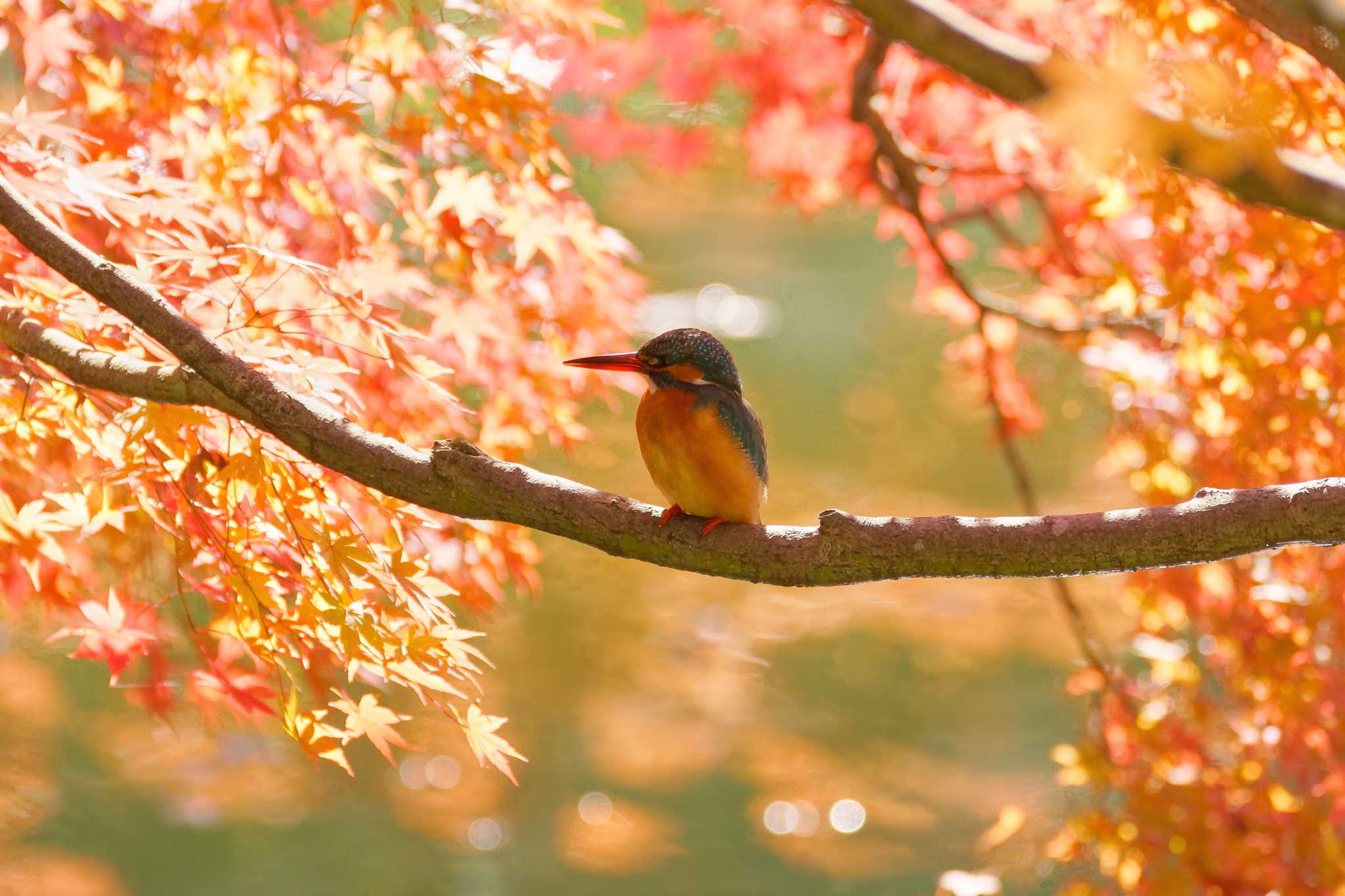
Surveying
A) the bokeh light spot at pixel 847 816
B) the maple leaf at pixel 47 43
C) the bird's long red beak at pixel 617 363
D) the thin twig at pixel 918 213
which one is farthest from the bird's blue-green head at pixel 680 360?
the bokeh light spot at pixel 847 816

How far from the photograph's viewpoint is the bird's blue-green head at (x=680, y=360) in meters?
2.14

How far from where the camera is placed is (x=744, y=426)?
2.08 metres

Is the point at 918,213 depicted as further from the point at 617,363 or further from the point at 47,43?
the point at 47,43

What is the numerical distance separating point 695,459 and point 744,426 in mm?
173

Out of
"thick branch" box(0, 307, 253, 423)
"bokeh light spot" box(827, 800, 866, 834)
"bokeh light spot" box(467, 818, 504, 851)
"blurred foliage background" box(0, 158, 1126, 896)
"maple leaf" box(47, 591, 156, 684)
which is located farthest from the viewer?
"bokeh light spot" box(827, 800, 866, 834)

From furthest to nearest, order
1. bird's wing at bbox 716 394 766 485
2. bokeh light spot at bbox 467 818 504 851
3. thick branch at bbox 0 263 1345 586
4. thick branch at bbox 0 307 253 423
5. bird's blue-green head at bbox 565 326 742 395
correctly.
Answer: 1. bokeh light spot at bbox 467 818 504 851
2. bird's blue-green head at bbox 565 326 742 395
3. bird's wing at bbox 716 394 766 485
4. thick branch at bbox 0 307 253 423
5. thick branch at bbox 0 263 1345 586

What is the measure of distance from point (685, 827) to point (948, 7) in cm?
550

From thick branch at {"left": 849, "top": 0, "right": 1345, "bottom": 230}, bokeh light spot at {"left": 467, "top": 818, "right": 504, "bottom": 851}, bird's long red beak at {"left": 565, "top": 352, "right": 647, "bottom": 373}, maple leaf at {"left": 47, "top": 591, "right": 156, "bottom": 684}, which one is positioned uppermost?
thick branch at {"left": 849, "top": 0, "right": 1345, "bottom": 230}

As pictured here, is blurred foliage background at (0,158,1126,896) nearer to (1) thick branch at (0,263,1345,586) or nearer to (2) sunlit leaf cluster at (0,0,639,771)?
(2) sunlit leaf cluster at (0,0,639,771)

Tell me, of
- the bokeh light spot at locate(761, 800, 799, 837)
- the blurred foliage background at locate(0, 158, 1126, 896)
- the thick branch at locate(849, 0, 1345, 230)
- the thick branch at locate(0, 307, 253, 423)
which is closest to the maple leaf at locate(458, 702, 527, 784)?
the thick branch at locate(0, 307, 253, 423)

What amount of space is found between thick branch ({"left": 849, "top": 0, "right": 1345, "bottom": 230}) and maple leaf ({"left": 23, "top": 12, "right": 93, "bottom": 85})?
1525 millimetres

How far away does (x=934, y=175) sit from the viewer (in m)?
3.79

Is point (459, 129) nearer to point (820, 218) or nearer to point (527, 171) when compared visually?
point (527, 171)

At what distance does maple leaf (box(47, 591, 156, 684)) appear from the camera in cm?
226
